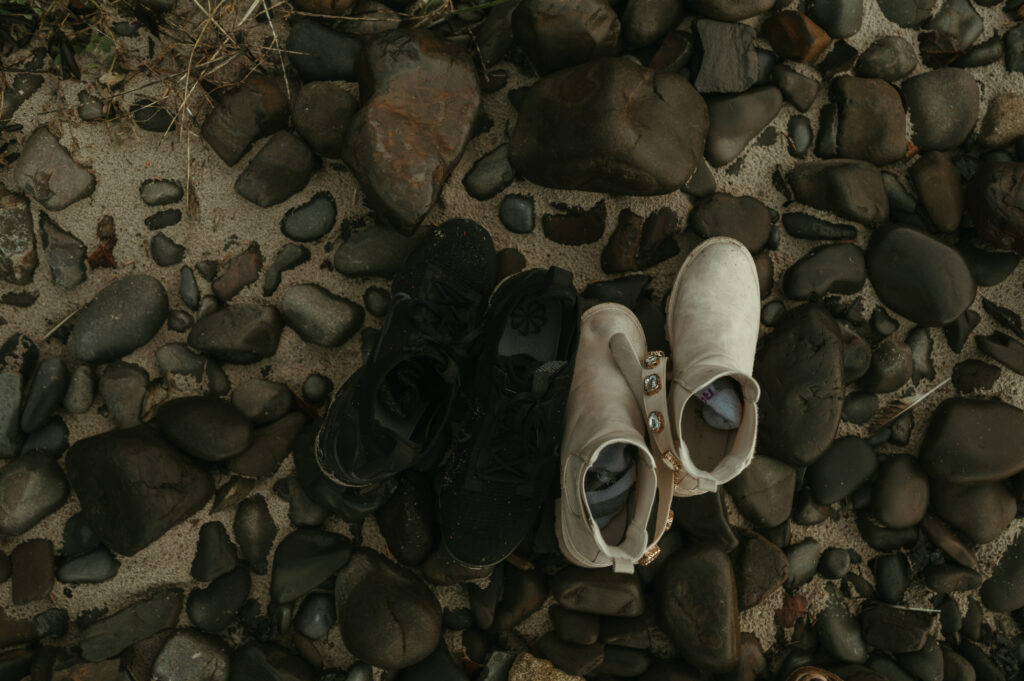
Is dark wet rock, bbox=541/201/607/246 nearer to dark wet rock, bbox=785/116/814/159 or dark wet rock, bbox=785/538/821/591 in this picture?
dark wet rock, bbox=785/116/814/159

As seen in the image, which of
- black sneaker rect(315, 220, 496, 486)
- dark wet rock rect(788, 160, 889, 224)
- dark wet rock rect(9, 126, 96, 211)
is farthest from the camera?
dark wet rock rect(788, 160, 889, 224)

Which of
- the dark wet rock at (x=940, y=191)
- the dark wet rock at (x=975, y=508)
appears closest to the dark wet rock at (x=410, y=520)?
the dark wet rock at (x=975, y=508)

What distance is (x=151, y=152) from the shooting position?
7.42 ft

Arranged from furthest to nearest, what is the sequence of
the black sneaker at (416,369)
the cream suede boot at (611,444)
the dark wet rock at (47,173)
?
the dark wet rock at (47,173)
the black sneaker at (416,369)
the cream suede boot at (611,444)

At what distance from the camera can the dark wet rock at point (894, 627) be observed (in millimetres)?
2301

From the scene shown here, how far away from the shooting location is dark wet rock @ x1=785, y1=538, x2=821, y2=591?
2.36 m

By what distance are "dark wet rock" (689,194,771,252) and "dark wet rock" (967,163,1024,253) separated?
0.73 m

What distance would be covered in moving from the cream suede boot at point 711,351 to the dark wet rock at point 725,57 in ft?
1.73

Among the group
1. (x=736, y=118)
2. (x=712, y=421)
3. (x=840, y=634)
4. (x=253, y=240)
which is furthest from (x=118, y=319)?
(x=840, y=634)

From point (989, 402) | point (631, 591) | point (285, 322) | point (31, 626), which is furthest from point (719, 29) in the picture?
point (31, 626)

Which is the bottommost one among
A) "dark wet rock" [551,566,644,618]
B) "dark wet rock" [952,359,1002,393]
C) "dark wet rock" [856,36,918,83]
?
"dark wet rock" [551,566,644,618]

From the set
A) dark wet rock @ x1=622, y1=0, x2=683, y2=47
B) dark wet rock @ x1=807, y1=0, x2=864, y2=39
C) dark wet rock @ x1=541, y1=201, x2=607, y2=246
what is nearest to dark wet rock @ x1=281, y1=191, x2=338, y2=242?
dark wet rock @ x1=541, y1=201, x2=607, y2=246

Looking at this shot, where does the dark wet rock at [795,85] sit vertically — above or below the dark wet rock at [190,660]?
above

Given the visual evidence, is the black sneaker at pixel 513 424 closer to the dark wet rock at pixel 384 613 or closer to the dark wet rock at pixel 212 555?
the dark wet rock at pixel 384 613
